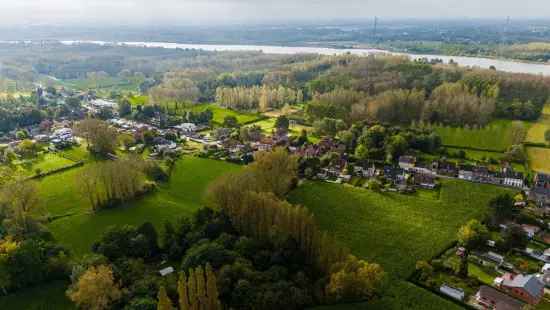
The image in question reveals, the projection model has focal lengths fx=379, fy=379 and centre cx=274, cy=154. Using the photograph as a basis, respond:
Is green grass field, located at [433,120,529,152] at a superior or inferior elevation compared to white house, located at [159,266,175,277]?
superior

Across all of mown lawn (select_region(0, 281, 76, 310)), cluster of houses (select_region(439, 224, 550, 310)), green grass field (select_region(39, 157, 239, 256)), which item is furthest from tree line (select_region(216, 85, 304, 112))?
cluster of houses (select_region(439, 224, 550, 310))

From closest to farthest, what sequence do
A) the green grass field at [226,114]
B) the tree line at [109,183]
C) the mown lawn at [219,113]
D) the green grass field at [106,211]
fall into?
the green grass field at [106,211] < the tree line at [109,183] < the green grass field at [226,114] < the mown lawn at [219,113]

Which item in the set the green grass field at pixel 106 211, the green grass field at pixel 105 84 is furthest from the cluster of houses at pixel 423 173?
the green grass field at pixel 105 84

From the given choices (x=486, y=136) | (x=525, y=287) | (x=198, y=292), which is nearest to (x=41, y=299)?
(x=198, y=292)

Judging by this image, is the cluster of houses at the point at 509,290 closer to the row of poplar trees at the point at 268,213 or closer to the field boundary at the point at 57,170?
the row of poplar trees at the point at 268,213

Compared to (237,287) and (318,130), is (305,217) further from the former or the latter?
(318,130)

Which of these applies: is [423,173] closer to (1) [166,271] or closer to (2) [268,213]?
(2) [268,213]

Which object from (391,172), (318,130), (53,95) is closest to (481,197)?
(391,172)

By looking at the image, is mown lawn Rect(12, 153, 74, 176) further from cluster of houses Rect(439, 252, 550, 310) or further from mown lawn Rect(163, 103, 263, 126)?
cluster of houses Rect(439, 252, 550, 310)
